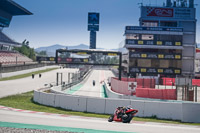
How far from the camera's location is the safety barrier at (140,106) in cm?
1731

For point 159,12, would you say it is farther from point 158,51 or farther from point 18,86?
point 18,86

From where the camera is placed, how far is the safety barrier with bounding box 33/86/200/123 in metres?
17.3

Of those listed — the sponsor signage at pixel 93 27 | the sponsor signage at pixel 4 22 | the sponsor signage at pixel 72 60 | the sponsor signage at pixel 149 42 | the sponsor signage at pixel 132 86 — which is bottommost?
the sponsor signage at pixel 132 86

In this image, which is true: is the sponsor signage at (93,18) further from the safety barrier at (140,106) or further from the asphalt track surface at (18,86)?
the safety barrier at (140,106)

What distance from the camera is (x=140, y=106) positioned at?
1850 cm

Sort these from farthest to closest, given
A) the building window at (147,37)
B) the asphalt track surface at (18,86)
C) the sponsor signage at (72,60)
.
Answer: the building window at (147,37)
the asphalt track surface at (18,86)
the sponsor signage at (72,60)

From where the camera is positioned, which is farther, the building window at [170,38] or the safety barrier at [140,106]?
the building window at [170,38]

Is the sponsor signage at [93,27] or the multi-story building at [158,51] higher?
the sponsor signage at [93,27]

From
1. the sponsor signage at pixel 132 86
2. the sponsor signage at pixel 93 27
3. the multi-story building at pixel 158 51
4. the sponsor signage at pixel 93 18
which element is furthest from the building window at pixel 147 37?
the sponsor signage at pixel 93 27

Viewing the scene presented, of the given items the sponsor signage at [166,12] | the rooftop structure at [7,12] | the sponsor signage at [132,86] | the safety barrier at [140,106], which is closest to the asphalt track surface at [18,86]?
the safety barrier at [140,106]

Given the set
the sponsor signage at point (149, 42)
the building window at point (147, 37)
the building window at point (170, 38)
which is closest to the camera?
the sponsor signage at point (149, 42)

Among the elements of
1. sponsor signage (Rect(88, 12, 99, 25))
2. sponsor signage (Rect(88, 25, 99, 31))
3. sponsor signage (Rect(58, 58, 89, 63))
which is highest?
sponsor signage (Rect(88, 12, 99, 25))

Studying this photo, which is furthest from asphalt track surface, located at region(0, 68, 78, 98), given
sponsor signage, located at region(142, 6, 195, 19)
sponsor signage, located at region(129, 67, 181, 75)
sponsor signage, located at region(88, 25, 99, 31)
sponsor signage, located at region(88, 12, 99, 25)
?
sponsor signage, located at region(88, 25, 99, 31)

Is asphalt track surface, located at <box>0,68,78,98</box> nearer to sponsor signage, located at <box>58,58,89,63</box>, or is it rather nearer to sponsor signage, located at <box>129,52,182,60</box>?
sponsor signage, located at <box>58,58,89,63</box>
